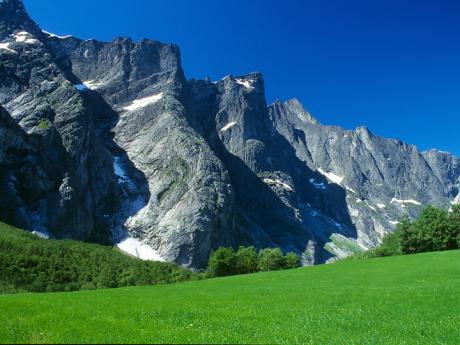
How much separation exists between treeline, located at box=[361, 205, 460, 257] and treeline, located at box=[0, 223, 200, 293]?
59.4 m

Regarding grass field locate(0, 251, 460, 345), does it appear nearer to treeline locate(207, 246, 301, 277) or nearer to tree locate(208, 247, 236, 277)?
tree locate(208, 247, 236, 277)

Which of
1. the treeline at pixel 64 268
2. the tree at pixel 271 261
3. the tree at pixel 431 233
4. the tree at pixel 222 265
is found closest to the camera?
the tree at pixel 431 233

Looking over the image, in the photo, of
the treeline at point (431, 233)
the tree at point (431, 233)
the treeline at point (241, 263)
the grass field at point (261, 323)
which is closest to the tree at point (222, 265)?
the treeline at point (241, 263)

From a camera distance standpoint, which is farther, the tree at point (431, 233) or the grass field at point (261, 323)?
the tree at point (431, 233)

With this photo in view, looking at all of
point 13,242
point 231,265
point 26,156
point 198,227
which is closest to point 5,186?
point 26,156

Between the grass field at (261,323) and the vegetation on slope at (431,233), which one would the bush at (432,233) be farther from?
the grass field at (261,323)

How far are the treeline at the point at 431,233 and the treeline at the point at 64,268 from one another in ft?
195

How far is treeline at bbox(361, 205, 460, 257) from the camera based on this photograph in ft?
307

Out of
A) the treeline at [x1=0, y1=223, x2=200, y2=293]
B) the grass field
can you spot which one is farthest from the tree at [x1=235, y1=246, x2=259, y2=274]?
the grass field

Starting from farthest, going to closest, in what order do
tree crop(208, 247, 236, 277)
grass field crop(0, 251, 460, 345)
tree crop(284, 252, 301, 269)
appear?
tree crop(284, 252, 301, 269) → tree crop(208, 247, 236, 277) → grass field crop(0, 251, 460, 345)

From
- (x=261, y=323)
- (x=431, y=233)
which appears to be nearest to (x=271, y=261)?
(x=431, y=233)

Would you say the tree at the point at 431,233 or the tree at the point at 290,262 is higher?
the tree at the point at 431,233

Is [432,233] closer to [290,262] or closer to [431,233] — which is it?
[431,233]

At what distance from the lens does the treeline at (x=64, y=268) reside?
10896 cm
